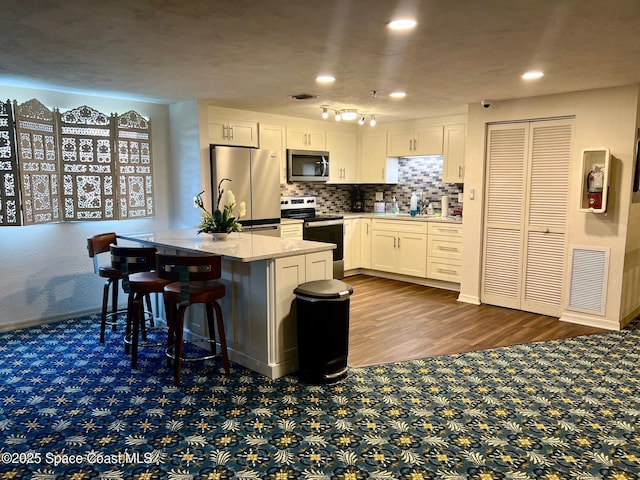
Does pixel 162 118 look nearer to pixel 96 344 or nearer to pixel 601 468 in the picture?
pixel 96 344

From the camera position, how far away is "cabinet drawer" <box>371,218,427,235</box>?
20.2 feet

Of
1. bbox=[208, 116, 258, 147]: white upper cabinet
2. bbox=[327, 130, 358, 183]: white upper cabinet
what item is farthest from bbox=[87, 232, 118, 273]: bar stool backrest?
bbox=[327, 130, 358, 183]: white upper cabinet

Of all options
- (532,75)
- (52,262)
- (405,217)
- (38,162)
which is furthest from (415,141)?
(52,262)

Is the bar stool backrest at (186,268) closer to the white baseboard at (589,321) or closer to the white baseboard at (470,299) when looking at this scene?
the white baseboard at (470,299)

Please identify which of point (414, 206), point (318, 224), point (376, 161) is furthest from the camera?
point (376, 161)

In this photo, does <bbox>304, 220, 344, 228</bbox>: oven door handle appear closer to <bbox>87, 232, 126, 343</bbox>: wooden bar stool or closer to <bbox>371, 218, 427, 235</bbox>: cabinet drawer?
<bbox>371, 218, 427, 235</bbox>: cabinet drawer

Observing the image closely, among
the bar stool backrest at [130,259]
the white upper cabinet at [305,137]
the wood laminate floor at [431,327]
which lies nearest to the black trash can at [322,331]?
the wood laminate floor at [431,327]

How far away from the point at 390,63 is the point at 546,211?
8.41 feet

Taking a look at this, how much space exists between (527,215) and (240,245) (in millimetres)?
3196

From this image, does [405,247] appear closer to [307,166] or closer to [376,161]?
[376,161]

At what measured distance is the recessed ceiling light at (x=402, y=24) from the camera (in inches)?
96.3

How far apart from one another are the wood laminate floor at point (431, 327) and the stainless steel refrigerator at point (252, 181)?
1.47 m

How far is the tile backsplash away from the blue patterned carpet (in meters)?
3.37

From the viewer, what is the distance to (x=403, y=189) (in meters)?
7.11
